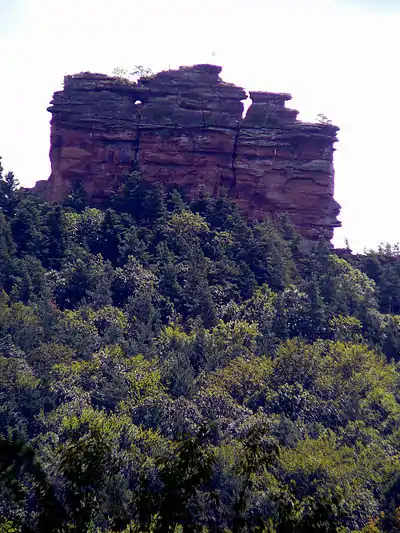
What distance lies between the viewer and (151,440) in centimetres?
3628

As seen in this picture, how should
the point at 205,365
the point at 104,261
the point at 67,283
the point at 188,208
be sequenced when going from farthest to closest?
the point at 188,208, the point at 104,261, the point at 67,283, the point at 205,365

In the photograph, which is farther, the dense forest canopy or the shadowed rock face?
the shadowed rock face

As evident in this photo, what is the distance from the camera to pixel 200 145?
202 feet

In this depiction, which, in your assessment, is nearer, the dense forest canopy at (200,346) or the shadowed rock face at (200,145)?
the dense forest canopy at (200,346)

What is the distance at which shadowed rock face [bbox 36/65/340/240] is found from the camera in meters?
61.4

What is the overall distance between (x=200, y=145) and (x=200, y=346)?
19.6m

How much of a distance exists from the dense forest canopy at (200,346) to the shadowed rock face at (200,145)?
6.24 ft

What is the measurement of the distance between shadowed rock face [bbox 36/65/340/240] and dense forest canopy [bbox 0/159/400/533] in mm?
1900

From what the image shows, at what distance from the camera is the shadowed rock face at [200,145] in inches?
2416

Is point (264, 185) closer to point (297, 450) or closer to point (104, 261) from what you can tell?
point (104, 261)

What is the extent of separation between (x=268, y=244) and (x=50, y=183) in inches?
616

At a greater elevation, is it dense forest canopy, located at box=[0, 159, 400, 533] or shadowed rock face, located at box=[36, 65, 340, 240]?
shadowed rock face, located at box=[36, 65, 340, 240]

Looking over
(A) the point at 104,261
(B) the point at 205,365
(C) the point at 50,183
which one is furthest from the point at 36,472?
(C) the point at 50,183

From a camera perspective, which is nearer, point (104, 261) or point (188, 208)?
point (104, 261)
